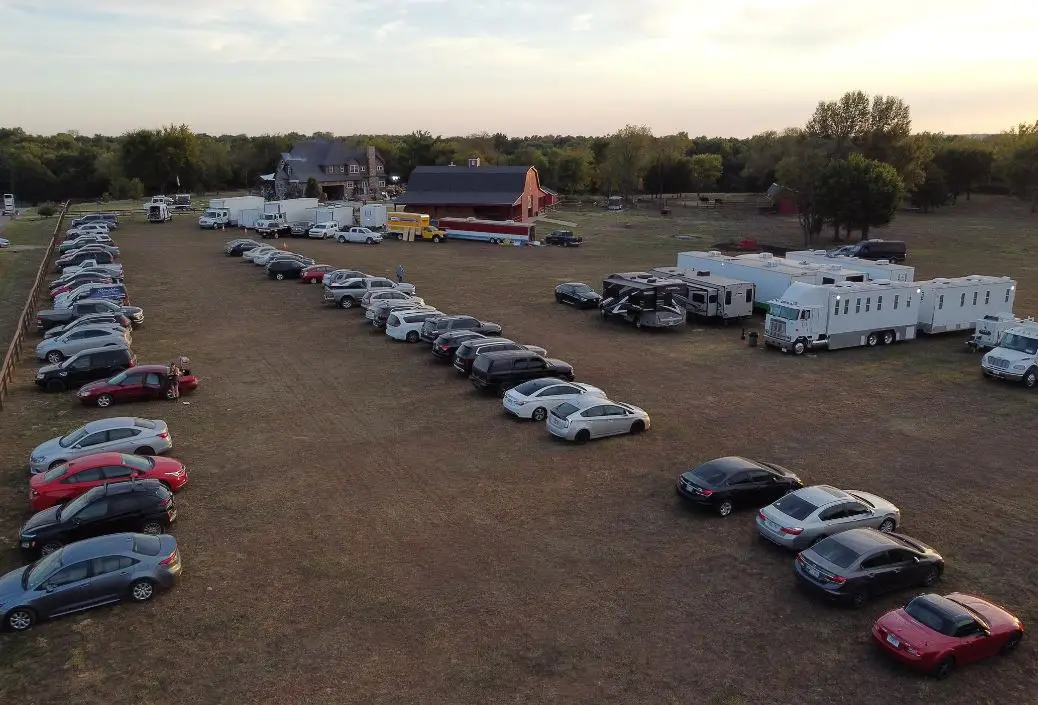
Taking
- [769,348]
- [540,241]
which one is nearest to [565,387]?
[769,348]

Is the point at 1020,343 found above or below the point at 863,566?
above

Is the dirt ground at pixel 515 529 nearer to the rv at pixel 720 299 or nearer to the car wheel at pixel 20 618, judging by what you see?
the car wheel at pixel 20 618

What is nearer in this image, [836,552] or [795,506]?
[836,552]

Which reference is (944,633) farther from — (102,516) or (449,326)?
(449,326)

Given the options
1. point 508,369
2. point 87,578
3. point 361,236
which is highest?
point 361,236

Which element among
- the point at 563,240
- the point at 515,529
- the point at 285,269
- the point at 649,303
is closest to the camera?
the point at 515,529

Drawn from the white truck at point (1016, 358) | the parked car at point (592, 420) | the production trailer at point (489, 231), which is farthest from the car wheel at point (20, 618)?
the production trailer at point (489, 231)

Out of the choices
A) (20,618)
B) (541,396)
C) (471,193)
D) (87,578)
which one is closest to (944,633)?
(541,396)
